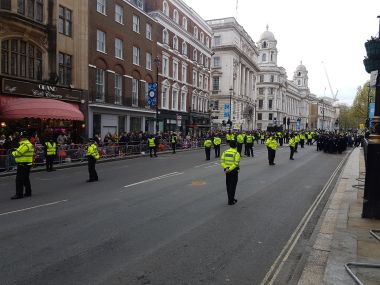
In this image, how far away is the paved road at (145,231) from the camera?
5422 millimetres

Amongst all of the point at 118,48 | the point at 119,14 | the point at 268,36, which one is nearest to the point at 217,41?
the point at 119,14

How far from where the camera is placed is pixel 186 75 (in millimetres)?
50219

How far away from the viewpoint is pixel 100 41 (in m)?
31.2

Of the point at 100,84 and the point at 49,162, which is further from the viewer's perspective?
the point at 100,84

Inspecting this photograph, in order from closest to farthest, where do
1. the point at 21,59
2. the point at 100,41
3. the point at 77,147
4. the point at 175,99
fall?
the point at 77,147
the point at 21,59
the point at 100,41
the point at 175,99

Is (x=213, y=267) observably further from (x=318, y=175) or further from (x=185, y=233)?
(x=318, y=175)

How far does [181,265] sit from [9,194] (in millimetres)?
8118

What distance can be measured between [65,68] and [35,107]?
626cm

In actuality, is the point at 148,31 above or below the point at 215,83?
above

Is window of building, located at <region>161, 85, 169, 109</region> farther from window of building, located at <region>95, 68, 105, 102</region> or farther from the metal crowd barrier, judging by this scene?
the metal crowd barrier

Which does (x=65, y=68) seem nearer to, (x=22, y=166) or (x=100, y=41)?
(x=100, y=41)

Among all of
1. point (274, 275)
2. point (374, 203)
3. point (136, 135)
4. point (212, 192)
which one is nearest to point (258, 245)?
point (274, 275)

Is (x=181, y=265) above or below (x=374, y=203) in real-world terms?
below

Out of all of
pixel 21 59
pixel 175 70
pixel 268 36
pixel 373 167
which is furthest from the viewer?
pixel 268 36
